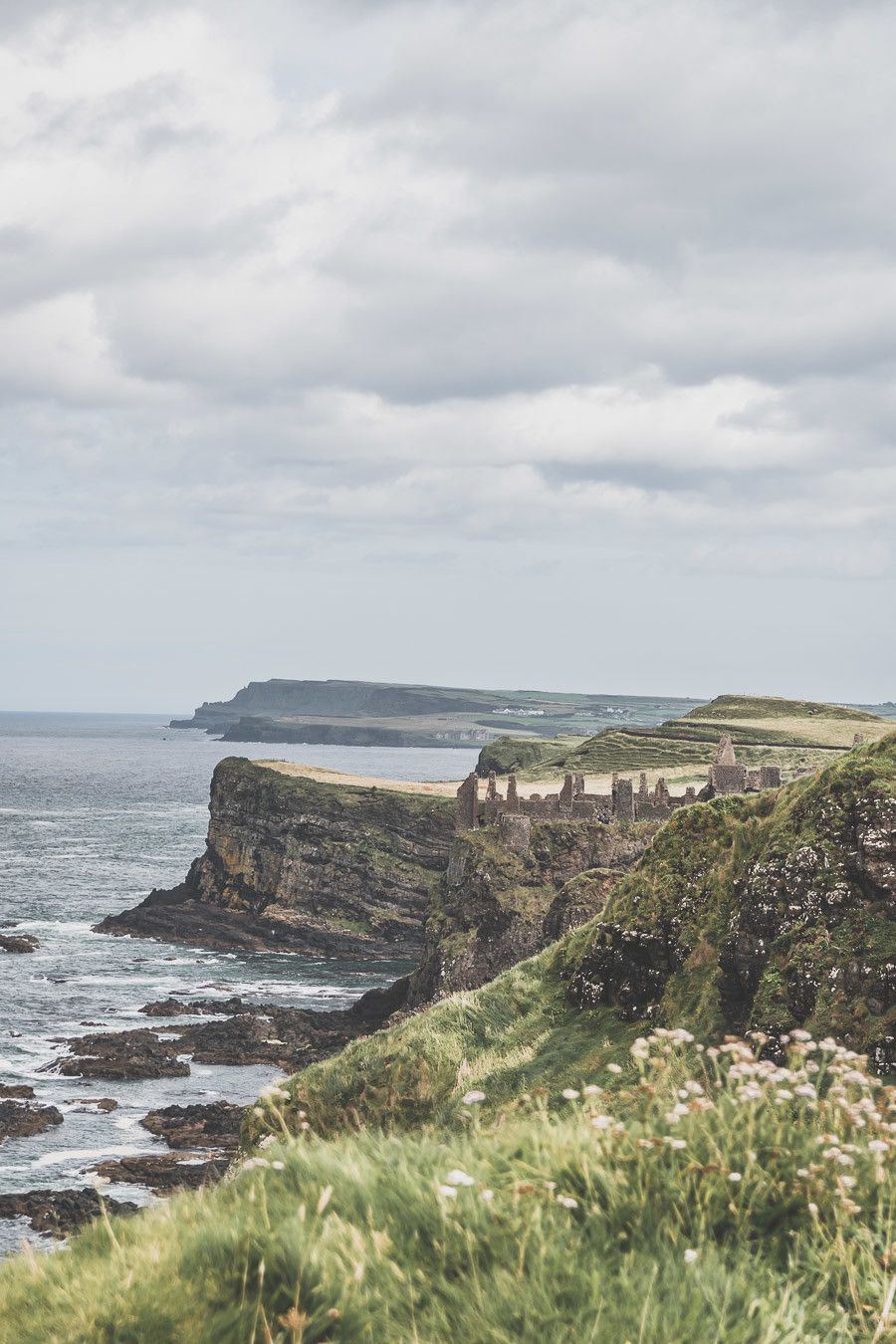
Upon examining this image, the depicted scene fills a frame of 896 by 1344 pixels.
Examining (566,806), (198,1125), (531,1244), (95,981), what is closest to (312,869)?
(95,981)

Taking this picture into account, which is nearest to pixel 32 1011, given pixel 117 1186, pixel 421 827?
pixel 117 1186

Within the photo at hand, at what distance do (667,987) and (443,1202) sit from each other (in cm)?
1162

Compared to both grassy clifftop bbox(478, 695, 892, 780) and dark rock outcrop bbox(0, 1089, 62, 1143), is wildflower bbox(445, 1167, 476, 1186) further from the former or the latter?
grassy clifftop bbox(478, 695, 892, 780)

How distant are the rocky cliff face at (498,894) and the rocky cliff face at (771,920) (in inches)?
1902

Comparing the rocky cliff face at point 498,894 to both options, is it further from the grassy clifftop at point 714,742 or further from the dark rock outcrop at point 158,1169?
the grassy clifftop at point 714,742

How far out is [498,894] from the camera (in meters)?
72.4

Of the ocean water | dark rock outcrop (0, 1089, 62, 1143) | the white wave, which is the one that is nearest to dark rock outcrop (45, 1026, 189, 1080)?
the ocean water

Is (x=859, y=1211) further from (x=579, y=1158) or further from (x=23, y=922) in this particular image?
(x=23, y=922)

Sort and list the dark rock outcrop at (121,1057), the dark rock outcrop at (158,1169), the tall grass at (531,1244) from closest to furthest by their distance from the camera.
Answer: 1. the tall grass at (531,1244)
2. the dark rock outcrop at (158,1169)
3. the dark rock outcrop at (121,1057)

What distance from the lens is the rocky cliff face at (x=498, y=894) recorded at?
69188 mm

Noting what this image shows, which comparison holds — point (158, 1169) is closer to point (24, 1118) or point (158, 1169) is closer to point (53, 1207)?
point (53, 1207)

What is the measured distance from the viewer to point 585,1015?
60.3 feet

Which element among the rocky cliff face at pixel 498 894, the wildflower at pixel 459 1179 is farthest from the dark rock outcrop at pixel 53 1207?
the wildflower at pixel 459 1179

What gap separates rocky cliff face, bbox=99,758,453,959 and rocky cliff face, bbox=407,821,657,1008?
126 ft
